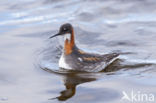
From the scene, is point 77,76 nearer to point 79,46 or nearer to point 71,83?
point 71,83

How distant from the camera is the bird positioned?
10.4 m

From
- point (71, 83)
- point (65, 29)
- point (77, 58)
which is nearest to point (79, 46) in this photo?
point (77, 58)

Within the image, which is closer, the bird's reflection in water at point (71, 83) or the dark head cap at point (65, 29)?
the bird's reflection in water at point (71, 83)

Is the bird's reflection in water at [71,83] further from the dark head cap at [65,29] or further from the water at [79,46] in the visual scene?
the dark head cap at [65,29]

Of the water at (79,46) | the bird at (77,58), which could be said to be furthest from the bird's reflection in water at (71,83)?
the bird at (77,58)

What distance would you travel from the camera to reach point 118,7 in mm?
15117

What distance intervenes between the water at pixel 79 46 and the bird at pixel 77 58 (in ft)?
0.76

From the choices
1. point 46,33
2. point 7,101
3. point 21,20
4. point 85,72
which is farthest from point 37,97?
point 21,20

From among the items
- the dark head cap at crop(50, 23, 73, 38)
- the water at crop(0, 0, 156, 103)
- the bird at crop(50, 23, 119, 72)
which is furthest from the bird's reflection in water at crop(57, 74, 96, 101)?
the dark head cap at crop(50, 23, 73, 38)

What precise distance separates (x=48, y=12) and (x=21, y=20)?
1.24m

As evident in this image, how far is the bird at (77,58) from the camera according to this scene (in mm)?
10422

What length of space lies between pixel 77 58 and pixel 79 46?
1.48 metres

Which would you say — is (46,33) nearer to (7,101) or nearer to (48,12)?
(48,12)

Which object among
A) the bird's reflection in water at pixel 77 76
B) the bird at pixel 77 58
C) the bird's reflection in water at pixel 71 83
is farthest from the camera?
the bird at pixel 77 58
